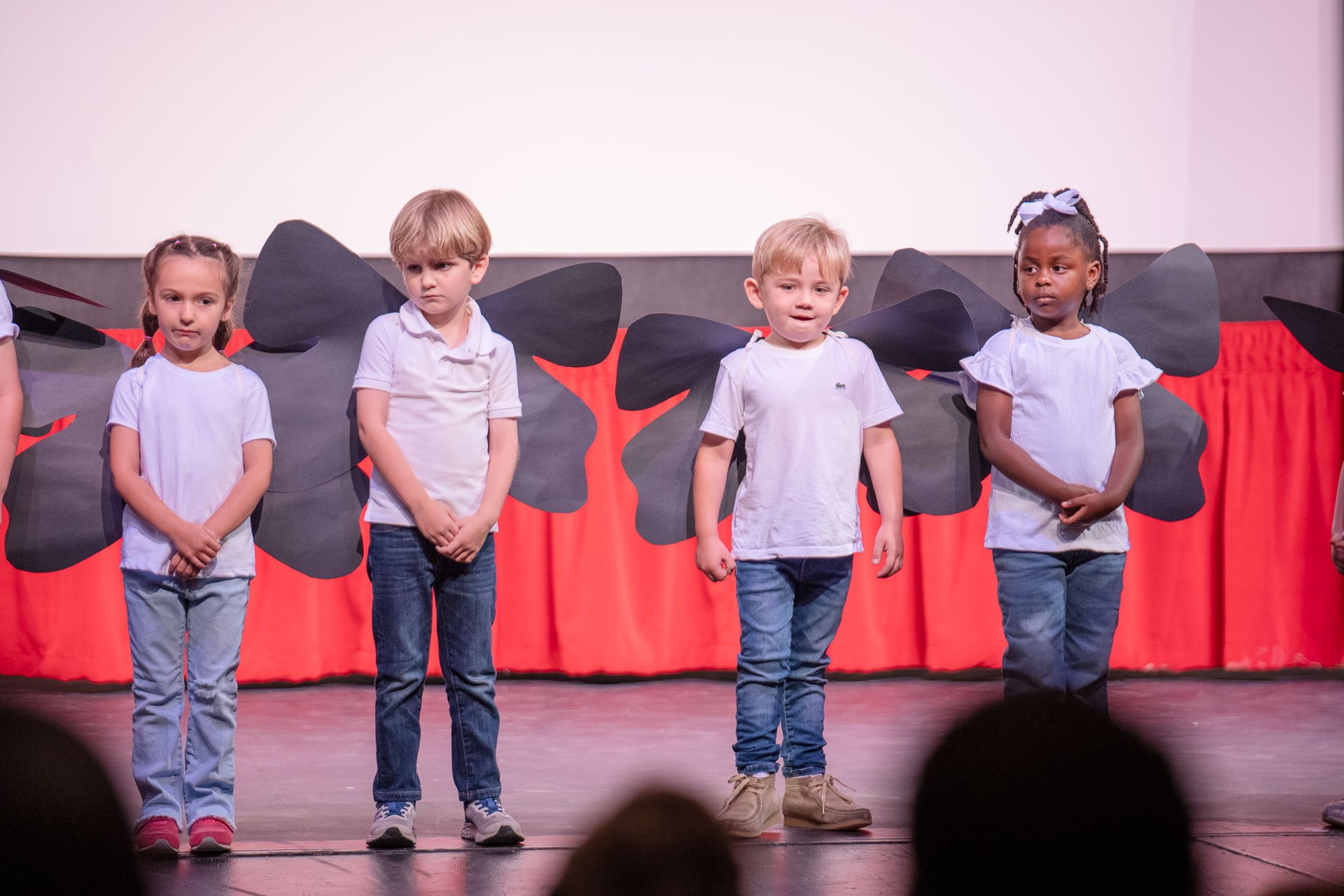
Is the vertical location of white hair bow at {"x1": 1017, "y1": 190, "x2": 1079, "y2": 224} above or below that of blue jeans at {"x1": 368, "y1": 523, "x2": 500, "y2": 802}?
above

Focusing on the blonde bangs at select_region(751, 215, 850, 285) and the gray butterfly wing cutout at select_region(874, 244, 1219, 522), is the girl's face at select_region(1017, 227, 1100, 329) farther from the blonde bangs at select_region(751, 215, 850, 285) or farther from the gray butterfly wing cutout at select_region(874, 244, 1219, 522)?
the blonde bangs at select_region(751, 215, 850, 285)

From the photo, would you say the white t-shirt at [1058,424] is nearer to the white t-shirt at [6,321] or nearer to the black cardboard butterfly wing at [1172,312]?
the black cardboard butterfly wing at [1172,312]

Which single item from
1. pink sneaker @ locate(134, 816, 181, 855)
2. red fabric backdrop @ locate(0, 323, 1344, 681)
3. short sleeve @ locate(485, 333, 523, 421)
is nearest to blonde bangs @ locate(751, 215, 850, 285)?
short sleeve @ locate(485, 333, 523, 421)

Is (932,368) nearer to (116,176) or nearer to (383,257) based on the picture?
(383,257)

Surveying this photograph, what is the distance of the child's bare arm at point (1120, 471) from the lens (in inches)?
76.5

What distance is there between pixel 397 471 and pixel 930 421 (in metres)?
0.90

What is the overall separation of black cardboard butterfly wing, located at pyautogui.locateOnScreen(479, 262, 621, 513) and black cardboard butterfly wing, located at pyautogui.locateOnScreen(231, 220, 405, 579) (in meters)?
0.21

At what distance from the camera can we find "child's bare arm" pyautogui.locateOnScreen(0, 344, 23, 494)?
73.6 inches

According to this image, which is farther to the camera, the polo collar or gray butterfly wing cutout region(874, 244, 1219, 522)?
gray butterfly wing cutout region(874, 244, 1219, 522)

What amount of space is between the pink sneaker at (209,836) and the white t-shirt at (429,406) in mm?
486

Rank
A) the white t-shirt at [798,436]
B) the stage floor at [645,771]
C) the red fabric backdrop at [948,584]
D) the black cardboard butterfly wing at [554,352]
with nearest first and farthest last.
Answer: the stage floor at [645,771], the white t-shirt at [798,436], the black cardboard butterfly wing at [554,352], the red fabric backdrop at [948,584]

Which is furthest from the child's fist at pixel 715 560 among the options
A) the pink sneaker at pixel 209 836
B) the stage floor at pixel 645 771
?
the pink sneaker at pixel 209 836

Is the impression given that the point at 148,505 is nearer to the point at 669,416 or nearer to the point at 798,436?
the point at 669,416

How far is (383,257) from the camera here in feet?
11.8
